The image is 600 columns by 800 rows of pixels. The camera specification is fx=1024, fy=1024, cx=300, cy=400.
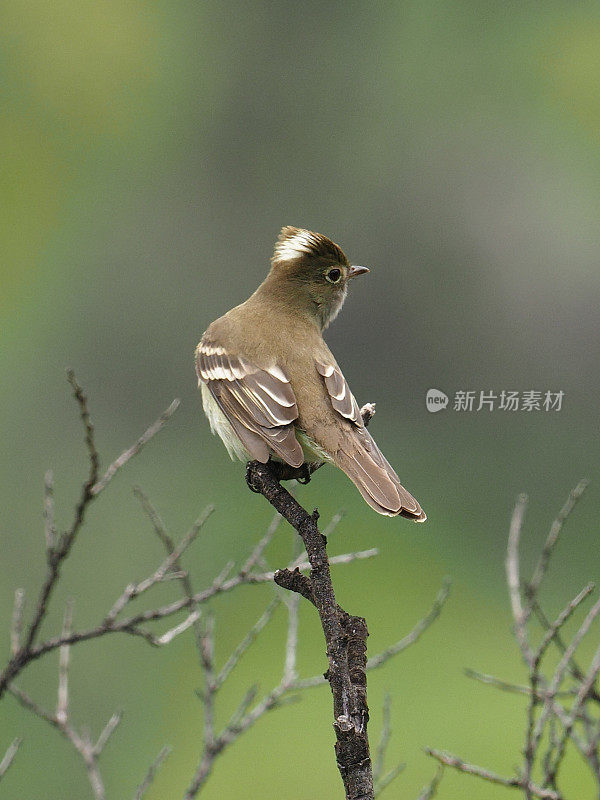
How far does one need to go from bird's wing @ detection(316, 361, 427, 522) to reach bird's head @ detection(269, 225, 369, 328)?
1.82 ft

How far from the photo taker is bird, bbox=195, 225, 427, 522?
2.71 m

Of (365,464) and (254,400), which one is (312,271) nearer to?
(254,400)

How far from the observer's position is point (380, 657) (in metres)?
3.20

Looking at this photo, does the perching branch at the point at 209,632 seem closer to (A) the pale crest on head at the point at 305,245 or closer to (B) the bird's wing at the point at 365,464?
(B) the bird's wing at the point at 365,464

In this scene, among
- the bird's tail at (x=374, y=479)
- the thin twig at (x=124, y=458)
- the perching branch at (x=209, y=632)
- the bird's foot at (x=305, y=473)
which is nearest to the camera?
the perching branch at (x=209, y=632)

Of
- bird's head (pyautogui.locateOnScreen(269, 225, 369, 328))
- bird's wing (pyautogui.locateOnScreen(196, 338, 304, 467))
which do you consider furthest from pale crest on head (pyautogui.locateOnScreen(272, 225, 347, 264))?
bird's wing (pyautogui.locateOnScreen(196, 338, 304, 467))

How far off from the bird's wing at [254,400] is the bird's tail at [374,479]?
149 mm

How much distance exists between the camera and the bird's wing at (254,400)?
273 cm

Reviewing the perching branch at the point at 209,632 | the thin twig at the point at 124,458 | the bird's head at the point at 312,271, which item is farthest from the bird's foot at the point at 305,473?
the bird's head at the point at 312,271

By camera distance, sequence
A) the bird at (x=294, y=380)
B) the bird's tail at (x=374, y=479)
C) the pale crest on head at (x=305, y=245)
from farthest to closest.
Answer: the pale crest on head at (x=305, y=245) → the bird at (x=294, y=380) → the bird's tail at (x=374, y=479)

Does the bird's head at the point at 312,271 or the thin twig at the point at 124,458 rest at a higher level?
the bird's head at the point at 312,271

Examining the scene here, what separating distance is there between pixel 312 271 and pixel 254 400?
2.80 ft

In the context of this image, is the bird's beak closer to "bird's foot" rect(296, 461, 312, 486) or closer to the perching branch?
the perching branch

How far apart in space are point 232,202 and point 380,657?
26.0 feet
